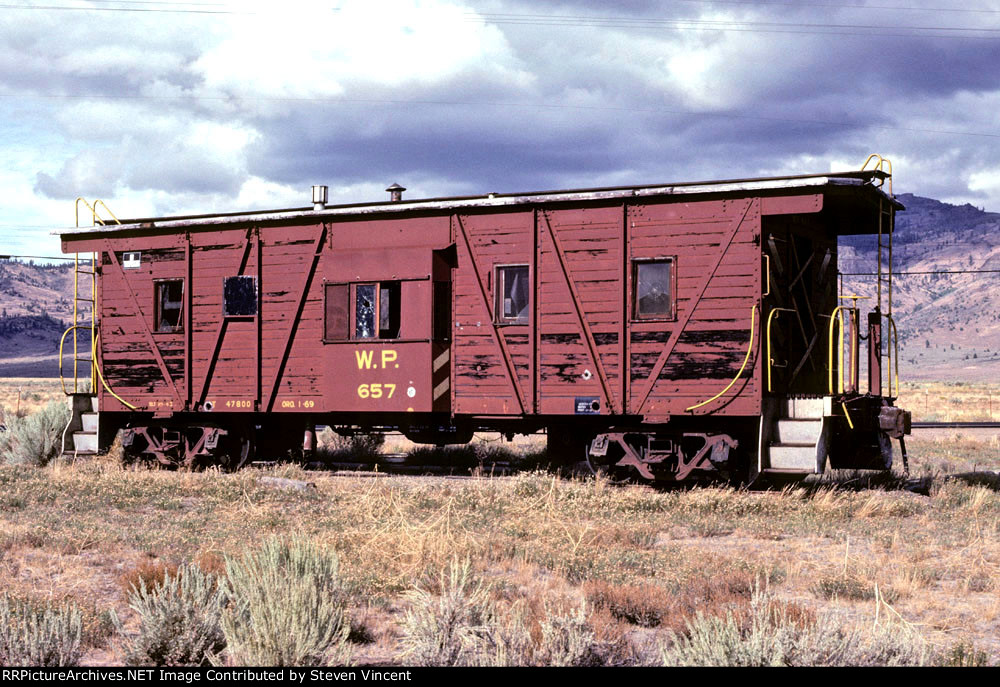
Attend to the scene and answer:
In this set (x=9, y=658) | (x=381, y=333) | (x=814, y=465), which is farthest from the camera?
(x=381, y=333)

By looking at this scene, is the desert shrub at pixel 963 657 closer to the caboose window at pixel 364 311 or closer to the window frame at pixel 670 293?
the window frame at pixel 670 293

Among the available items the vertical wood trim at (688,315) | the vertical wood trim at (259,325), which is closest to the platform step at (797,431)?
the vertical wood trim at (688,315)

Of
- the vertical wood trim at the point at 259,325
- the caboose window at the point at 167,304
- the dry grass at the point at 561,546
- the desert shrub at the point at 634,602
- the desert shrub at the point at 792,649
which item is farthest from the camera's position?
the caboose window at the point at 167,304

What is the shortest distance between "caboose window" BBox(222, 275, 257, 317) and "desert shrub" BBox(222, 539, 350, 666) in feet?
32.2

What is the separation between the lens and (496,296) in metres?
15.0

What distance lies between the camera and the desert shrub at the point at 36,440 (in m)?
18.3

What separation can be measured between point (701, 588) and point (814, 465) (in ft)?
18.5

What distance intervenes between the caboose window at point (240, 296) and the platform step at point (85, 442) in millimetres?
3456

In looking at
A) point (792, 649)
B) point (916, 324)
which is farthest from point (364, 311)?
point (916, 324)

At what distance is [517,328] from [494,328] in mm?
358

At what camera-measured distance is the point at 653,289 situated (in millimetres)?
14156

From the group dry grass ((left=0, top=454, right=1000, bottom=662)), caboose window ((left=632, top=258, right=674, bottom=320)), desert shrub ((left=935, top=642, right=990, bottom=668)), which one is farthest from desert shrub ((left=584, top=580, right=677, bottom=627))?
caboose window ((left=632, top=258, right=674, bottom=320))
